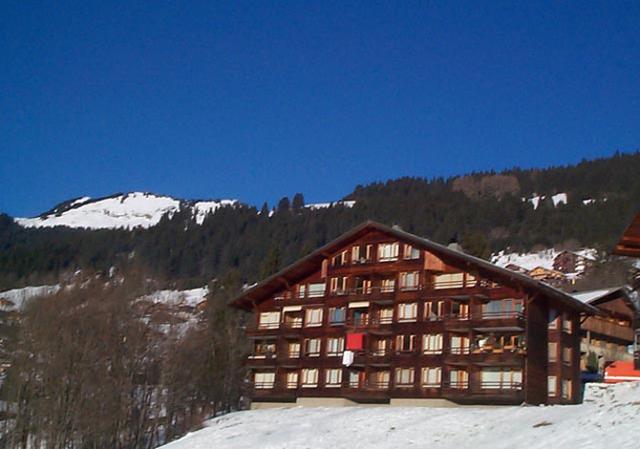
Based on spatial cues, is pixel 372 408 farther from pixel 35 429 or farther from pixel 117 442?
pixel 35 429

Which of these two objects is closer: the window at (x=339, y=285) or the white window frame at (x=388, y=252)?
the white window frame at (x=388, y=252)

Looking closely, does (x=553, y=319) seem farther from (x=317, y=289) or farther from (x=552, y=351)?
(x=317, y=289)

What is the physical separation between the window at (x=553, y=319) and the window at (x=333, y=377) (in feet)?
52.3

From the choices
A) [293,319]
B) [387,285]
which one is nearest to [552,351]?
[387,285]

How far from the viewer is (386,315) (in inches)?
2862

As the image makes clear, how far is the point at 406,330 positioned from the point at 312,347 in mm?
8936

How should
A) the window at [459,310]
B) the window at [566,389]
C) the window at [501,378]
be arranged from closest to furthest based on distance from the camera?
the window at [501,378]
the window at [566,389]
the window at [459,310]

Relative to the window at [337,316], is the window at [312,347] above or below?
below

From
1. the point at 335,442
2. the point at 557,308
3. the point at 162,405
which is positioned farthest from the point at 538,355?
the point at 162,405

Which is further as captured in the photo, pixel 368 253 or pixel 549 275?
pixel 549 275

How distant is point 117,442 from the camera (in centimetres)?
7475

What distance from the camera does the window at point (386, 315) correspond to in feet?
236

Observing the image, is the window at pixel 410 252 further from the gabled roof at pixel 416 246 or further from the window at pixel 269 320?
the window at pixel 269 320

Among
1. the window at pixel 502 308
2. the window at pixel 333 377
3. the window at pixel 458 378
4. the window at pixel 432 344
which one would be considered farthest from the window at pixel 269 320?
the window at pixel 502 308
